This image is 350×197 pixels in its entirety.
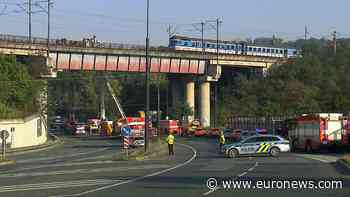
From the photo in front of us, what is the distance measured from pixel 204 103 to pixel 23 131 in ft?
134

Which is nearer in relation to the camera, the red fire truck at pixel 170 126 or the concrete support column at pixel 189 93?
the red fire truck at pixel 170 126

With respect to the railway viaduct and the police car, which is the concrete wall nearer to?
the railway viaduct

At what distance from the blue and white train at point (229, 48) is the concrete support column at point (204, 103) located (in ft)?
19.8

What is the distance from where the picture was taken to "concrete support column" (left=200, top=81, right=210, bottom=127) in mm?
98500

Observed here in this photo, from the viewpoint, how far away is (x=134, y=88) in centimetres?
14925

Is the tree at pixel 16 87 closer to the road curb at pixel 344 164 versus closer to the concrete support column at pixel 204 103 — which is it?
the concrete support column at pixel 204 103

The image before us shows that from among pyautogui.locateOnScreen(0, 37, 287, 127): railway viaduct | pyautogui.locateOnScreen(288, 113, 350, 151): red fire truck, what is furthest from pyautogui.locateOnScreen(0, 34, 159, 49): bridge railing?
pyautogui.locateOnScreen(288, 113, 350, 151): red fire truck

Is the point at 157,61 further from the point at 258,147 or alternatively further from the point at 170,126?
the point at 258,147

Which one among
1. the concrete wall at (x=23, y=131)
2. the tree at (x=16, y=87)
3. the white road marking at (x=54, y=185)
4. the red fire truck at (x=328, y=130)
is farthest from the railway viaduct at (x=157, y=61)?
Answer: the white road marking at (x=54, y=185)

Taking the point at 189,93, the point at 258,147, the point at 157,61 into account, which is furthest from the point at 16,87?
the point at 258,147

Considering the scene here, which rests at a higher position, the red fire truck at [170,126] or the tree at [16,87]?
the tree at [16,87]

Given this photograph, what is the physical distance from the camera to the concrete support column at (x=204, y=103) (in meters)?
98.5

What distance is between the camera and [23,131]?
65.2m

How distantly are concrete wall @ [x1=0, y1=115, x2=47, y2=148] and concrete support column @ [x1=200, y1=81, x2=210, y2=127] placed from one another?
30.7 meters
